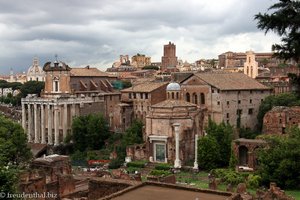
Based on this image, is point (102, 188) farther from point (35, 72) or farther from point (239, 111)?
point (35, 72)

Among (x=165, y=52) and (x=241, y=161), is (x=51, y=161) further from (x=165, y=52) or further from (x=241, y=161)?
(x=165, y=52)

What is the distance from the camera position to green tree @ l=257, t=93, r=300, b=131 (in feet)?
175

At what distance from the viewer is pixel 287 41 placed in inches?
609

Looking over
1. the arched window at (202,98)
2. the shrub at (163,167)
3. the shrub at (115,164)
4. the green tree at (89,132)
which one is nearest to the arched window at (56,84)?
the green tree at (89,132)

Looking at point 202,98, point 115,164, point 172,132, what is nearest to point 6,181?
A: point 115,164

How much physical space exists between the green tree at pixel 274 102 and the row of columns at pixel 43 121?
74.2 feet

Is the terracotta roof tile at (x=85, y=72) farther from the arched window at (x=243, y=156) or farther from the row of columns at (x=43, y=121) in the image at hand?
the arched window at (x=243, y=156)

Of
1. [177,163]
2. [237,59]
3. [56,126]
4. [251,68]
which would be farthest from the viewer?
[237,59]

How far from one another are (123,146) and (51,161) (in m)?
24.8

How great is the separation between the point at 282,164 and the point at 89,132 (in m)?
25.9

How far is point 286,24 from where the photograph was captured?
1517 cm

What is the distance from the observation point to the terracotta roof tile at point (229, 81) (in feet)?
175

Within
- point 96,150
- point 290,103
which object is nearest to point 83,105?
point 96,150

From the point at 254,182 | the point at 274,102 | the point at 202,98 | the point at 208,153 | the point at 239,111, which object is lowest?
the point at 254,182
